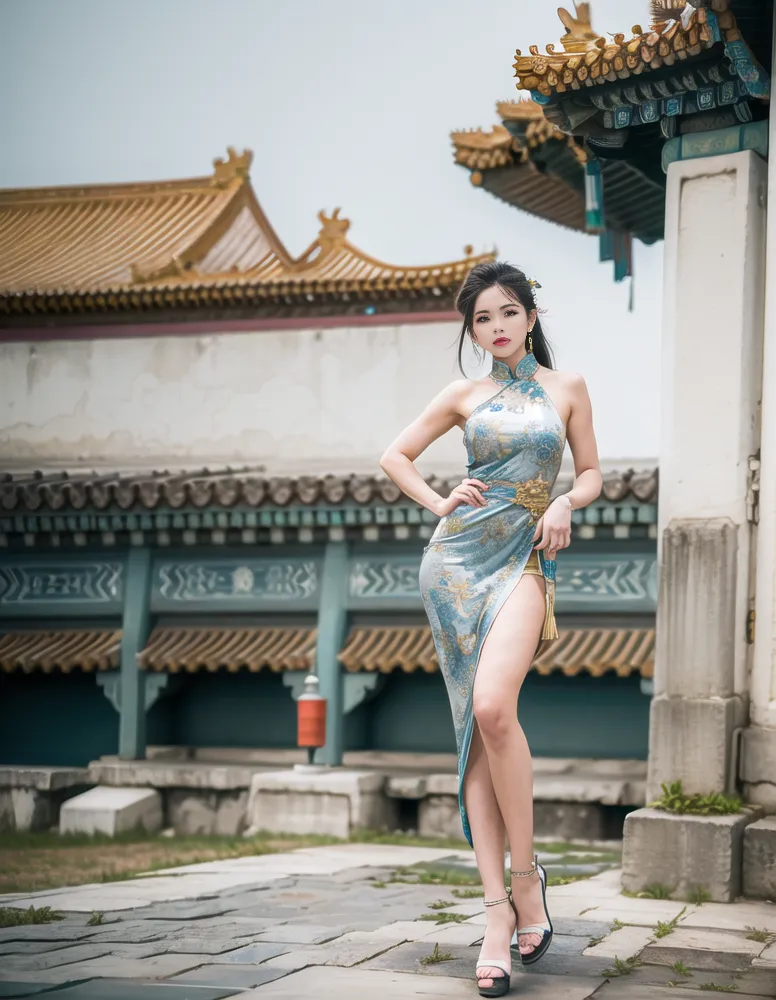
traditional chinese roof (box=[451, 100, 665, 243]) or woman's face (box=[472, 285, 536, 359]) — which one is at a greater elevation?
traditional chinese roof (box=[451, 100, 665, 243])

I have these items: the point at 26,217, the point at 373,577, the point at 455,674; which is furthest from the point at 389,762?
the point at 26,217

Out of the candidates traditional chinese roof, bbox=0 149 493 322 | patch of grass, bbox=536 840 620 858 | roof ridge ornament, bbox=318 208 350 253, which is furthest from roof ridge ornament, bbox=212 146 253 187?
patch of grass, bbox=536 840 620 858

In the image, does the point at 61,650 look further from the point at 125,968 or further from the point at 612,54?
the point at 125,968

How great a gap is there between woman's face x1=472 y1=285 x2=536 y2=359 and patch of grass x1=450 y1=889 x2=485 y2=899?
2.78 m

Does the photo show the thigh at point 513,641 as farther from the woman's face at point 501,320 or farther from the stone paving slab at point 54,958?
the stone paving slab at point 54,958

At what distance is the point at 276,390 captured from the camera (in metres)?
18.8

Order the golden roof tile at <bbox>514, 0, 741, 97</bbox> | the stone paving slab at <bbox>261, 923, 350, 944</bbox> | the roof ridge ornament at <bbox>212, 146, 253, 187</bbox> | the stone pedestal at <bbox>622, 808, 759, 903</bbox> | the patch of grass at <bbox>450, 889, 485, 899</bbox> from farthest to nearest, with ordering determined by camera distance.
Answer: the roof ridge ornament at <bbox>212, 146, 253, 187</bbox> → the golden roof tile at <bbox>514, 0, 741, 97</bbox> → the patch of grass at <bbox>450, 889, 485, 899</bbox> → the stone pedestal at <bbox>622, 808, 759, 903</bbox> → the stone paving slab at <bbox>261, 923, 350, 944</bbox>

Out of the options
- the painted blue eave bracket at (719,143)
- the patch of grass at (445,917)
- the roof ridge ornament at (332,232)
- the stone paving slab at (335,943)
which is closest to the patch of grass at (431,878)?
the stone paving slab at (335,943)

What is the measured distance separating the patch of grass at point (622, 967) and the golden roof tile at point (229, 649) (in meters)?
8.23

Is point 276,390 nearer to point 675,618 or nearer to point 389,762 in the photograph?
point 389,762

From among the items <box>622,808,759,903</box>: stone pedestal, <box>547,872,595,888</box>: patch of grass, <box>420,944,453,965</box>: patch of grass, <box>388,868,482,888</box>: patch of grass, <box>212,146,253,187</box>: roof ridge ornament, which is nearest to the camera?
<box>420,944,453,965</box>: patch of grass

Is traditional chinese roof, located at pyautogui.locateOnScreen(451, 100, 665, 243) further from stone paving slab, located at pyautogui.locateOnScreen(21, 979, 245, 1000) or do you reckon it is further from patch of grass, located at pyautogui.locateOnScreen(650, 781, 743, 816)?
stone paving slab, located at pyautogui.locateOnScreen(21, 979, 245, 1000)

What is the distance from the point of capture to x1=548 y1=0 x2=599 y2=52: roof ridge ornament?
23.8ft

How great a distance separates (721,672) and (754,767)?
449 mm
